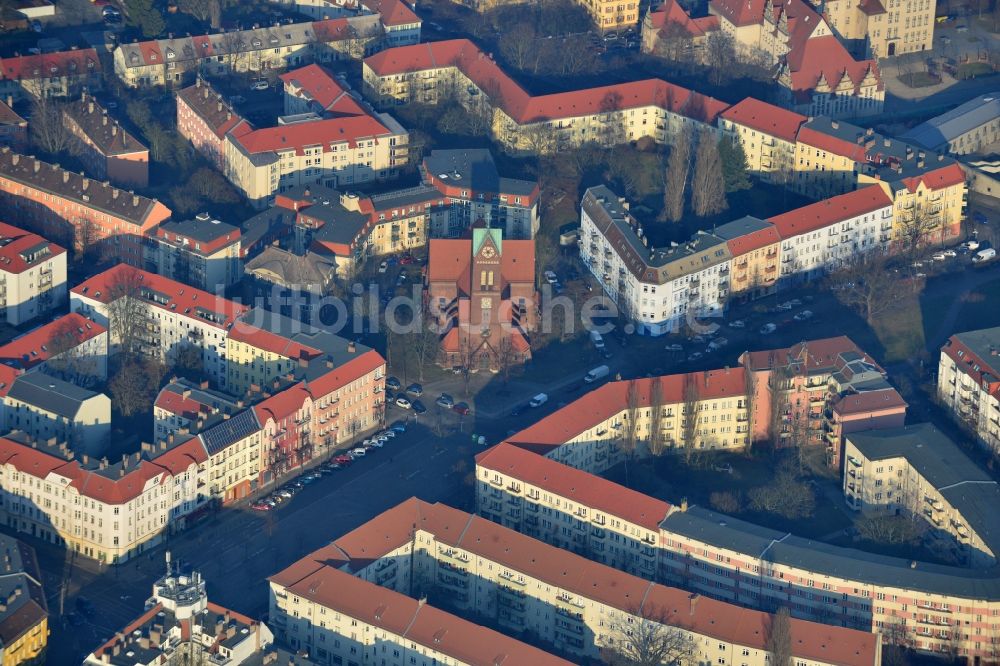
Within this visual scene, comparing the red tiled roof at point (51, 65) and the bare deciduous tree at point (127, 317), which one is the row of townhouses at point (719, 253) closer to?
the bare deciduous tree at point (127, 317)

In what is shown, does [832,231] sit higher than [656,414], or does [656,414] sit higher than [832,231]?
[832,231]

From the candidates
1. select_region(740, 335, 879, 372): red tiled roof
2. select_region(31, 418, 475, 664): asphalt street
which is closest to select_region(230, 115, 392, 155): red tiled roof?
select_region(31, 418, 475, 664): asphalt street

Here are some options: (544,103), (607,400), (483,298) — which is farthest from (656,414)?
(544,103)

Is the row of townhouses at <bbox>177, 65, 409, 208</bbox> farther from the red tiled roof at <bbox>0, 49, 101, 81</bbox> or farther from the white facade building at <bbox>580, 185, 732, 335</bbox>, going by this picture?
the white facade building at <bbox>580, 185, 732, 335</bbox>

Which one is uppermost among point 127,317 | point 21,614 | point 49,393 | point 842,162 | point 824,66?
point 824,66

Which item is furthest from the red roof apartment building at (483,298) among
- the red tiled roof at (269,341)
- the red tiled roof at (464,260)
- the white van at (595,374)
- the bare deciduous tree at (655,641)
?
the bare deciduous tree at (655,641)

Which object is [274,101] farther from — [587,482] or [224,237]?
Result: [587,482]

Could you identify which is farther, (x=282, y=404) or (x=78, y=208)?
(x=78, y=208)

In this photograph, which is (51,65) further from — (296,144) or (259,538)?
(259,538)
